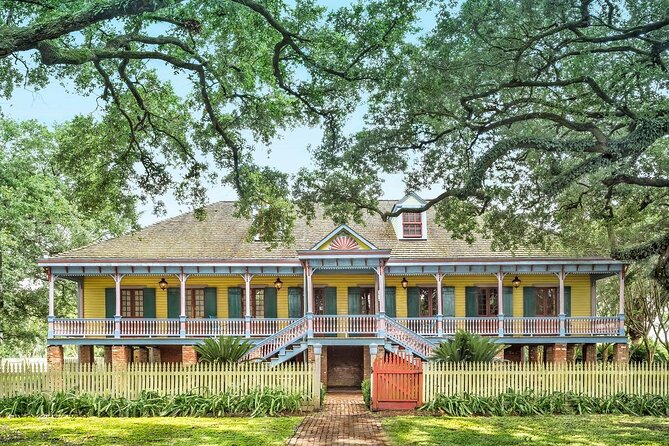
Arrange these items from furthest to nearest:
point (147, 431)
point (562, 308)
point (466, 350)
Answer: point (562, 308), point (466, 350), point (147, 431)

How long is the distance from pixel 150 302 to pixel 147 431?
15533 millimetres

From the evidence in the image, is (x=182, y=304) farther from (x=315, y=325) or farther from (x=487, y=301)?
(x=487, y=301)

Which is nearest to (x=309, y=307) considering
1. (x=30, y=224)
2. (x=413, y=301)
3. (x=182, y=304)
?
(x=182, y=304)

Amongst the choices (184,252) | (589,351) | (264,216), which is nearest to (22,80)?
(264,216)

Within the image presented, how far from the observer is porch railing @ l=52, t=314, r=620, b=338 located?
2886cm

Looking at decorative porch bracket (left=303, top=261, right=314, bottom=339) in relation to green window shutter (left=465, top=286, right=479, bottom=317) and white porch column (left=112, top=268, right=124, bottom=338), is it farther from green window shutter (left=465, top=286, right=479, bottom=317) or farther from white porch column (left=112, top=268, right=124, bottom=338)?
white porch column (left=112, top=268, right=124, bottom=338)

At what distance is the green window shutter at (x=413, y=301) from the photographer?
31.3 m

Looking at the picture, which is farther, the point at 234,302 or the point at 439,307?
the point at 234,302

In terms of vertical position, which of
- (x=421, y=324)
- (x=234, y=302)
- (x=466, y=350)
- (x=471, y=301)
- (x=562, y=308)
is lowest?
(x=466, y=350)

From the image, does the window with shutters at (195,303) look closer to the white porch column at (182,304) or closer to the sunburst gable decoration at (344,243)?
the white porch column at (182,304)

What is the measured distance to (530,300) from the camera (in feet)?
103

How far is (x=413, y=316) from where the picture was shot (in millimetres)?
31328

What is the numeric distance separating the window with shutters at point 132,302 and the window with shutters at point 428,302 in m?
11.8

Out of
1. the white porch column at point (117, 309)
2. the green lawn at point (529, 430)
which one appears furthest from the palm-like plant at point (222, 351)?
the white porch column at point (117, 309)
